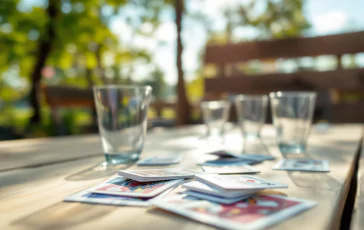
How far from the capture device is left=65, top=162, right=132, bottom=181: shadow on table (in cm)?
63

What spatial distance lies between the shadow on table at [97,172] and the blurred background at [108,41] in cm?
250

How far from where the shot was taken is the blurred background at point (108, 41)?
468 cm

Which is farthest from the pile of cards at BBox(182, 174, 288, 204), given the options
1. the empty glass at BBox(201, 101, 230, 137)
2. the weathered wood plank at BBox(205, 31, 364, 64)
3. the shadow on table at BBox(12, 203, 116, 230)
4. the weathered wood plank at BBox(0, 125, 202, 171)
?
the weathered wood plank at BBox(205, 31, 364, 64)

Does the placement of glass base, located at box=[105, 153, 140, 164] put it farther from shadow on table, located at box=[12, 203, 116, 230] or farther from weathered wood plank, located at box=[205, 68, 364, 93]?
weathered wood plank, located at box=[205, 68, 364, 93]

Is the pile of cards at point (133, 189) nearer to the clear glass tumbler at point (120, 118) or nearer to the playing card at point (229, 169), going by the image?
the playing card at point (229, 169)

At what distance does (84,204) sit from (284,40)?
4027mm

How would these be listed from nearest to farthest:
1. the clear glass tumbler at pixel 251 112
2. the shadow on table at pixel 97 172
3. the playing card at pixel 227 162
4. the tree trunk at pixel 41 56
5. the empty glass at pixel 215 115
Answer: the shadow on table at pixel 97 172 → the playing card at pixel 227 162 → the clear glass tumbler at pixel 251 112 → the empty glass at pixel 215 115 → the tree trunk at pixel 41 56

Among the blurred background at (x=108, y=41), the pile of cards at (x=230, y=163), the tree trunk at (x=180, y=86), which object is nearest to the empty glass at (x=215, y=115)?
the pile of cards at (x=230, y=163)

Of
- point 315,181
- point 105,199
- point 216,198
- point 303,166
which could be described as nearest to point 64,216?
point 105,199

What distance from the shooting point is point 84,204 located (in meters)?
0.44

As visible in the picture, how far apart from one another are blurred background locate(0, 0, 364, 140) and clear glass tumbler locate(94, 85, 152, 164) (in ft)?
8.10

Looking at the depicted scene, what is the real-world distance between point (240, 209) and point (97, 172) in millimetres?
363

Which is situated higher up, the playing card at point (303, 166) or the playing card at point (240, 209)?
the playing card at point (240, 209)

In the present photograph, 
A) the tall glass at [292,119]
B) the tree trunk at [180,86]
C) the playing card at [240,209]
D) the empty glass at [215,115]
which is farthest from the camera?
the tree trunk at [180,86]
